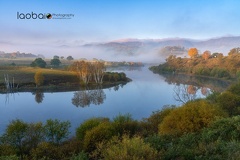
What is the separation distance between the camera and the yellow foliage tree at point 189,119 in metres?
14.1

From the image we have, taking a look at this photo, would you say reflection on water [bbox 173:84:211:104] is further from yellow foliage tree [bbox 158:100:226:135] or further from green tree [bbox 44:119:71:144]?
green tree [bbox 44:119:71:144]

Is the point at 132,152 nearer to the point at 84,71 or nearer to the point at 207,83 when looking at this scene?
the point at 84,71

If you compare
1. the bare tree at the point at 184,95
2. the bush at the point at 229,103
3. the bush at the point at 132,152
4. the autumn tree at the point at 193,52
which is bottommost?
the bare tree at the point at 184,95

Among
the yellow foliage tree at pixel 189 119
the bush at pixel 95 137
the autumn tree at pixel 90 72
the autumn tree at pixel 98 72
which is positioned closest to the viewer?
the bush at pixel 95 137

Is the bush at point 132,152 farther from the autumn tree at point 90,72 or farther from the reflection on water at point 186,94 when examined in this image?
the autumn tree at point 90,72

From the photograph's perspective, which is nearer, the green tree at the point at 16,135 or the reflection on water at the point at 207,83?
the green tree at the point at 16,135

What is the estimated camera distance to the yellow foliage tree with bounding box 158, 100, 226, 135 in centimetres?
1409

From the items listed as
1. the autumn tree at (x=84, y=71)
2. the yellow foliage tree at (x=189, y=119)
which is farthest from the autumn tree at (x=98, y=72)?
the yellow foliage tree at (x=189, y=119)

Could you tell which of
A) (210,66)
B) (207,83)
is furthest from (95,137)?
(210,66)

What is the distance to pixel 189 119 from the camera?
14.4m

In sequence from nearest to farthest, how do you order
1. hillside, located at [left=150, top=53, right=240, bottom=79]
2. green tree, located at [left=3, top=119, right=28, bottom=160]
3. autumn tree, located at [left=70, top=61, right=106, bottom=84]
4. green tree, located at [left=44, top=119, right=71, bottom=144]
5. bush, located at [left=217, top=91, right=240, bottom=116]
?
A: 1. green tree, located at [left=3, top=119, right=28, bottom=160]
2. green tree, located at [left=44, top=119, right=71, bottom=144]
3. bush, located at [left=217, top=91, right=240, bottom=116]
4. autumn tree, located at [left=70, top=61, right=106, bottom=84]
5. hillside, located at [left=150, top=53, right=240, bottom=79]

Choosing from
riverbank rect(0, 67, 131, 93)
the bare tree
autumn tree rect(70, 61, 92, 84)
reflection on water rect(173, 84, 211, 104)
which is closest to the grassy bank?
riverbank rect(0, 67, 131, 93)

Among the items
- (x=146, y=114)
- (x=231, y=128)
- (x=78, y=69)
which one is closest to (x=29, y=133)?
(x=231, y=128)

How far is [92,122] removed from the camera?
1617 cm
